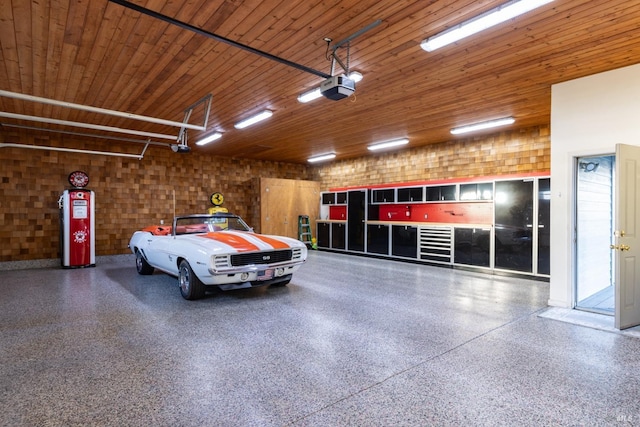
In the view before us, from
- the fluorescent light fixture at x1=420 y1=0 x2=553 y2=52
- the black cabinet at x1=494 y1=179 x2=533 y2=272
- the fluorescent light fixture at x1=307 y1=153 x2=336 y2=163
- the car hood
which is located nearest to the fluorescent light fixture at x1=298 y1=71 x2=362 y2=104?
the fluorescent light fixture at x1=420 y1=0 x2=553 y2=52

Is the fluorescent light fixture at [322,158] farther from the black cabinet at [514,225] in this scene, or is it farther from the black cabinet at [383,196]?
the black cabinet at [514,225]

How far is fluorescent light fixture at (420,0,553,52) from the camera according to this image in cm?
291

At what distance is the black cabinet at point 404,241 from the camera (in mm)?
8656

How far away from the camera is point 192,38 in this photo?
3.68 meters

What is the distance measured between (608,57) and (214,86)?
199 inches

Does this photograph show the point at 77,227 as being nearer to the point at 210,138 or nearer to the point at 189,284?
the point at 210,138

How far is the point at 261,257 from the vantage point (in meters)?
4.77

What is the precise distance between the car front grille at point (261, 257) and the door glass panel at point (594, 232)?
402 centimetres

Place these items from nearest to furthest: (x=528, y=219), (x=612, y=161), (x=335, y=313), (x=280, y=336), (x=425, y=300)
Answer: (x=280, y=336) < (x=335, y=313) < (x=425, y=300) < (x=612, y=161) < (x=528, y=219)

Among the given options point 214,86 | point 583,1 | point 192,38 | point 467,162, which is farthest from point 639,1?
point 467,162

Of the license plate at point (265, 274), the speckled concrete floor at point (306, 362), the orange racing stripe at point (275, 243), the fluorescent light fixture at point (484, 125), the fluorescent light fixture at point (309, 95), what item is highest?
the fluorescent light fixture at point (484, 125)

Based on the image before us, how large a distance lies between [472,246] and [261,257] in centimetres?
505

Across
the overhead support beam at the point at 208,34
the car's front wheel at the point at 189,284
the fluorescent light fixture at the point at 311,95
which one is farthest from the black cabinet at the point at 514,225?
the car's front wheel at the point at 189,284

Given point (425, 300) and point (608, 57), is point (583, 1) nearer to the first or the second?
point (608, 57)
